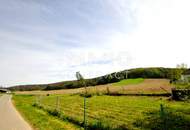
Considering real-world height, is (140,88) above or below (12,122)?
above

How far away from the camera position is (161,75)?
8906 centimetres

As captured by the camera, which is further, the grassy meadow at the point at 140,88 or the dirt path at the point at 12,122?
the grassy meadow at the point at 140,88

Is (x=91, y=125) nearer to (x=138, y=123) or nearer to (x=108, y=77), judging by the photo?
(x=138, y=123)

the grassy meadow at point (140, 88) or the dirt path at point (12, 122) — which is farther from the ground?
the grassy meadow at point (140, 88)

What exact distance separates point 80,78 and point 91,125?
65028 mm

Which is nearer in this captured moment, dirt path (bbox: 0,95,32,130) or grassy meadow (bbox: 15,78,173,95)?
dirt path (bbox: 0,95,32,130)

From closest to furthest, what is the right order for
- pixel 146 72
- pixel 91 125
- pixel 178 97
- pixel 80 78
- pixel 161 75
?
1. pixel 91 125
2. pixel 178 97
3. pixel 80 78
4. pixel 161 75
5. pixel 146 72

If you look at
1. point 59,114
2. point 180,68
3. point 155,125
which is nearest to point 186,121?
point 155,125

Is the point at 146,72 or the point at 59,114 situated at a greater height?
the point at 146,72

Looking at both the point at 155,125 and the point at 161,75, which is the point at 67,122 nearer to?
the point at 155,125

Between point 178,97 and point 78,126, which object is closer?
point 78,126

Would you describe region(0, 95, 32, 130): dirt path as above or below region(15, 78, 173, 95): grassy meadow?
below

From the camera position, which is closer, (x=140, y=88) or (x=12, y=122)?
(x=12, y=122)

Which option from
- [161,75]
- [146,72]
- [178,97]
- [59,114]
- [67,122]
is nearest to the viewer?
[67,122]
